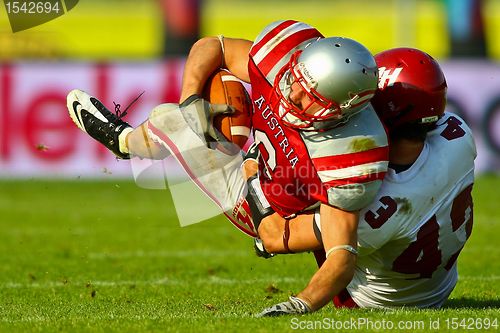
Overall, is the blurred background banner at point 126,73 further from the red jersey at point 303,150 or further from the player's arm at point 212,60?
the red jersey at point 303,150

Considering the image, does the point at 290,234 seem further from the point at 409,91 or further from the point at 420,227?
the point at 409,91

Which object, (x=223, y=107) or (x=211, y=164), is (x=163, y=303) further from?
(x=223, y=107)

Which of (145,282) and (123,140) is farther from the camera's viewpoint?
(145,282)

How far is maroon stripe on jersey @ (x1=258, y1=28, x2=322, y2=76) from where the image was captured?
4.87m

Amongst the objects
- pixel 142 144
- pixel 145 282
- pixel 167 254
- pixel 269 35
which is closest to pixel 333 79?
pixel 269 35

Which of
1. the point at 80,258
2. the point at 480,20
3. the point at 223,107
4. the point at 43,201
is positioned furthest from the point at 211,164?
the point at 480,20

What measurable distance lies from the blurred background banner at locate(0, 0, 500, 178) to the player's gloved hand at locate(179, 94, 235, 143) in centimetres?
104

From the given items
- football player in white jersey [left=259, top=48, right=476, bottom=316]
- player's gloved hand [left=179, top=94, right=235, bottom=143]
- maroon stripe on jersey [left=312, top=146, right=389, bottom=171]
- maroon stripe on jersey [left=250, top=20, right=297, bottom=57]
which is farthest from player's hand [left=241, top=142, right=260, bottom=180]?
maroon stripe on jersey [left=312, top=146, right=389, bottom=171]

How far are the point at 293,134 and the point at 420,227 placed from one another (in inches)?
29.5

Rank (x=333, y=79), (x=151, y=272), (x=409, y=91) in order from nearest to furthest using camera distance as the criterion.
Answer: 1. (x=333, y=79)
2. (x=409, y=91)
3. (x=151, y=272)

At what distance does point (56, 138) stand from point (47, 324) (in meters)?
6.83

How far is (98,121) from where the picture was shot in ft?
17.8

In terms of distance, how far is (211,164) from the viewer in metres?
5.18

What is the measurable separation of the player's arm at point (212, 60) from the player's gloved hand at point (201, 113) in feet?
0.32
